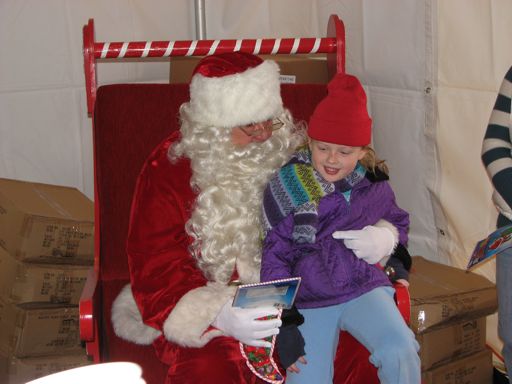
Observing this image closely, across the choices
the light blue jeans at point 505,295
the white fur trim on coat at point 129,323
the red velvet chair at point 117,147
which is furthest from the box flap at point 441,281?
the white fur trim on coat at point 129,323

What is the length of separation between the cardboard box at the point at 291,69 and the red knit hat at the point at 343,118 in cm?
127

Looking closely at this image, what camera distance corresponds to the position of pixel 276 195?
2.12 m

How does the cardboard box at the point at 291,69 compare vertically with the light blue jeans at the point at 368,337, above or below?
above

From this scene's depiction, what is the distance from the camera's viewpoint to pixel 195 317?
202cm

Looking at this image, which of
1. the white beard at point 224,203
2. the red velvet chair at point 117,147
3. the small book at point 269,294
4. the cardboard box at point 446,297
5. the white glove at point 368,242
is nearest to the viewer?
the small book at point 269,294

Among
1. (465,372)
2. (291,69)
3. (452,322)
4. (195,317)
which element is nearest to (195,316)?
(195,317)

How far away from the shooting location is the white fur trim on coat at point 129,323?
86.7 inches

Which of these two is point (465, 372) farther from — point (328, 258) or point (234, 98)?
point (234, 98)

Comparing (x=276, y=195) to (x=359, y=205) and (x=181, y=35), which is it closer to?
(x=359, y=205)

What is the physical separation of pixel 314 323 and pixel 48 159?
184cm

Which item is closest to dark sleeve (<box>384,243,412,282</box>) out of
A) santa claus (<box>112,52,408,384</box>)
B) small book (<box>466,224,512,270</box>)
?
santa claus (<box>112,52,408,384</box>)

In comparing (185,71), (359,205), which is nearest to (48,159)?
(185,71)

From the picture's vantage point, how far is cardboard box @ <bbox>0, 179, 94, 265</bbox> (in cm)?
287

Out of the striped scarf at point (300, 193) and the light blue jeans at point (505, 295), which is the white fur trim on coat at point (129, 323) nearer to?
the striped scarf at point (300, 193)
